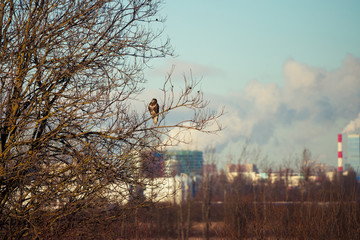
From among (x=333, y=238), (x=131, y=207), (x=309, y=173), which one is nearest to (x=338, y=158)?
(x=309, y=173)

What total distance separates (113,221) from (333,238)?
12865mm

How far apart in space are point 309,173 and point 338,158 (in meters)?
101

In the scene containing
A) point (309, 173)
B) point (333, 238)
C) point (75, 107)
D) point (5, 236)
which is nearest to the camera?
point (5, 236)

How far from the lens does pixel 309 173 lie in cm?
5469

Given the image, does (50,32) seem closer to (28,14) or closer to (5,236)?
(28,14)

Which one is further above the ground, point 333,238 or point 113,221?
point 113,221

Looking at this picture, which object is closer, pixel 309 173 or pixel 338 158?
pixel 309 173

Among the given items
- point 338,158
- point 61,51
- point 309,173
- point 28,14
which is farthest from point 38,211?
point 338,158

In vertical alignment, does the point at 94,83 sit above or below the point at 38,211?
above

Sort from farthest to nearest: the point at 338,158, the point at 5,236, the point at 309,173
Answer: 1. the point at 338,158
2. the point at 309,173
3. the point at 5,236

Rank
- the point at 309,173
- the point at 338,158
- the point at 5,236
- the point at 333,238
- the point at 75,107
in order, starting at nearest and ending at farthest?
1. the point at 5,236
2. the point at 75,107
3. the point at 333,238
4. the point at 309,173
5. the point at 338,158

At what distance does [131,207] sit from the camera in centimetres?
965

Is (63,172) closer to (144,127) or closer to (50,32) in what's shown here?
(144,127)

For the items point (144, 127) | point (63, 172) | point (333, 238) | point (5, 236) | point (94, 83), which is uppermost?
point (94, 83)
